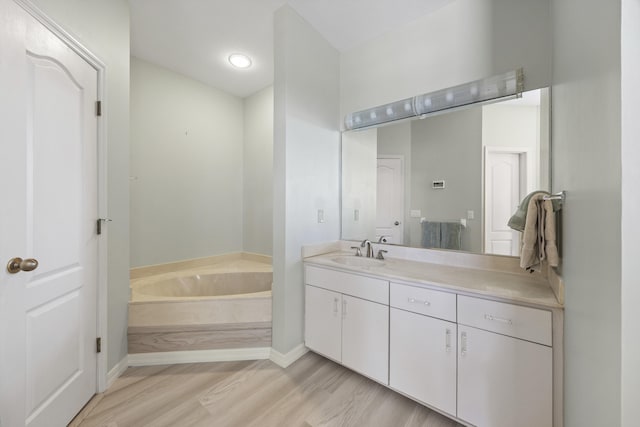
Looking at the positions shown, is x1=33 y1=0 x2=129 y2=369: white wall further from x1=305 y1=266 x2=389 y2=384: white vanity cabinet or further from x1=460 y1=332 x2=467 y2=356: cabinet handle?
x1=460 y1=332 x2=467 y2=356: cabinet handle

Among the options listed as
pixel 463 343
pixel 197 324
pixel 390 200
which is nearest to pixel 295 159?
pixel 390 200

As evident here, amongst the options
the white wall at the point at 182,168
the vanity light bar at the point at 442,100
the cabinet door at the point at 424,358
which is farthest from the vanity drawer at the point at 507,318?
the white wall at the point at 182,168

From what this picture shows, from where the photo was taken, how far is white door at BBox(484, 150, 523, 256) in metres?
1.60

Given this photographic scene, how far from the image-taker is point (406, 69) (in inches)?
80.6

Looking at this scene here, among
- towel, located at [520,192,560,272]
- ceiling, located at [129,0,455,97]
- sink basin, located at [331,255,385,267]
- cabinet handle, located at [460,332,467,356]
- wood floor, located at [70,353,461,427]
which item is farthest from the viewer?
sink basin, located at [331,255,385,267]

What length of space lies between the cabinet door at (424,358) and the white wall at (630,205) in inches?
32.3

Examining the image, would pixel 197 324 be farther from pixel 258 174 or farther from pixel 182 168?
pixel 258 174

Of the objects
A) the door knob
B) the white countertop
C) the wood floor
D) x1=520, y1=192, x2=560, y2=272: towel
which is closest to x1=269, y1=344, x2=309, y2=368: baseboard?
the wood floor

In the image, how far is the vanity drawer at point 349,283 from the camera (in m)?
1.62

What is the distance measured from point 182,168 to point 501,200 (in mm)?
3050

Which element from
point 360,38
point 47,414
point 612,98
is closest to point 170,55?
point 360,38

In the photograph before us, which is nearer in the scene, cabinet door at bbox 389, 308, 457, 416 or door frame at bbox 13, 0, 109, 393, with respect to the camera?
cabinet door at bbox 389, 308, 457, 416

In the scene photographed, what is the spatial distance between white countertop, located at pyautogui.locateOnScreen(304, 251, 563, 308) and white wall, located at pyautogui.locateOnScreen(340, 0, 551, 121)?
1.18 metres

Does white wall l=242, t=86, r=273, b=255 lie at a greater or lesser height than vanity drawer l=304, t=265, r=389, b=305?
greater
